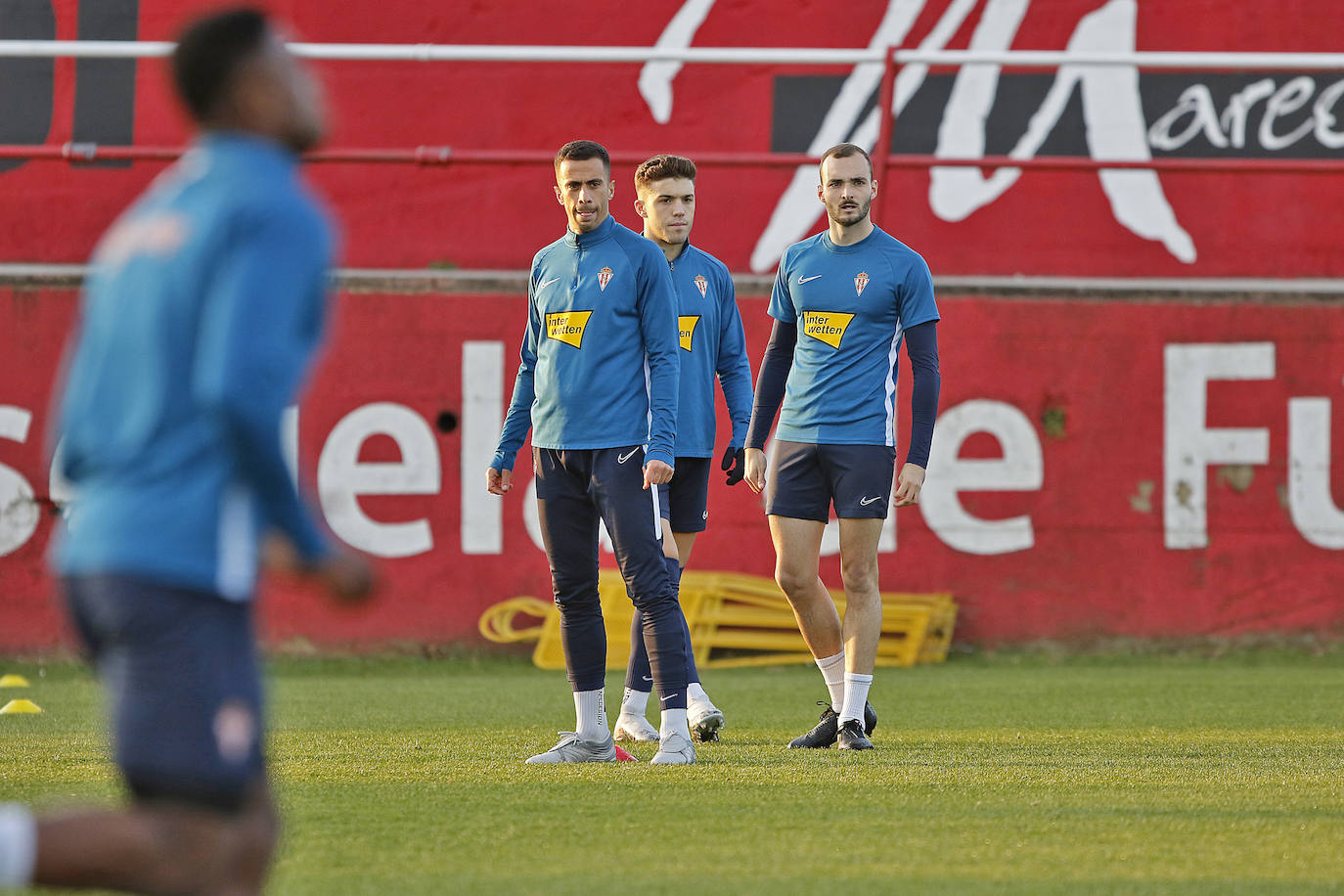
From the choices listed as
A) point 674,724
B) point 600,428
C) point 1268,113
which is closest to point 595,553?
point 600,428

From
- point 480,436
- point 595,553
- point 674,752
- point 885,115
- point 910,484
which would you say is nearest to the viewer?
point 674,752

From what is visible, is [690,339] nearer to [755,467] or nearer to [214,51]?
[755,467]

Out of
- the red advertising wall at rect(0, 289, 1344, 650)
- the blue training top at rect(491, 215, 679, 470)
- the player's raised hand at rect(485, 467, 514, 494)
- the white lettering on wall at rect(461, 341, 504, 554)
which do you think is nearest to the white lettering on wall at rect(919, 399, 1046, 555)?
the red advertising wall at rect(0, 289, 1344, 650)

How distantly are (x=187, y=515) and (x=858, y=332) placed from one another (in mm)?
3723

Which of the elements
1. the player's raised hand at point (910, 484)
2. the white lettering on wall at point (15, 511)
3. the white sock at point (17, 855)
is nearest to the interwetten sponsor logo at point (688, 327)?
the player's raised hand at point (910, 484)

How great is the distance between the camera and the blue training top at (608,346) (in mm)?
5090

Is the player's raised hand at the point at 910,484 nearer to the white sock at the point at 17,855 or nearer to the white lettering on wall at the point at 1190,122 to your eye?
the white sock at the point at 17,855

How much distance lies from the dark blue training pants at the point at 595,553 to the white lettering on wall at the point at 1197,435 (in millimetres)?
5524

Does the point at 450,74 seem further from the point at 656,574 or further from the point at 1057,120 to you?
the point at 656,574

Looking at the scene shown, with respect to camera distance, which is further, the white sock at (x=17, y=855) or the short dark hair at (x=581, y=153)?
the short dark hair at (x=581, y=153)

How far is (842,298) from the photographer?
563 centimetres

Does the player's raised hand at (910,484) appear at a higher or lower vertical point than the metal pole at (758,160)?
lower

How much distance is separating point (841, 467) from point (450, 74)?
250 inches

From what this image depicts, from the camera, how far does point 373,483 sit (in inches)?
396
